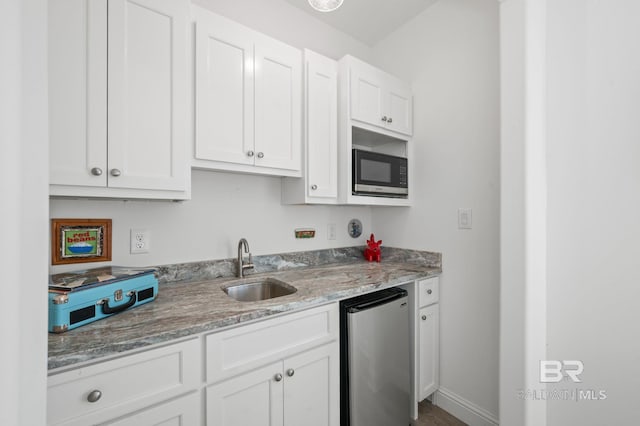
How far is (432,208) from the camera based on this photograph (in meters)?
2.04

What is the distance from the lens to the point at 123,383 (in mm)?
859

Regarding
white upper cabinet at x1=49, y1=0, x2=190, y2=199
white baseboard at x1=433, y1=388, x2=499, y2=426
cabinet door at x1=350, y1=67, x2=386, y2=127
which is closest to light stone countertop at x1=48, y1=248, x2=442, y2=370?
white upper cabinet at x1=49, y1=0, x2=190, y2=199

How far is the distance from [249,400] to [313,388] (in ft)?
1.05

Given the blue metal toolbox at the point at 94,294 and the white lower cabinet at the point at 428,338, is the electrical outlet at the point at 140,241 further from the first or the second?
the white lower cabinet at the point at 428,338

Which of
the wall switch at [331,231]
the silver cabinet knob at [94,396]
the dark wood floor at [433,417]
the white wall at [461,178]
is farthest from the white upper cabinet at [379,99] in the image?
the dark wood floor at [433,417]

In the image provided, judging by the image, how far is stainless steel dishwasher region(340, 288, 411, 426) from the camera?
142cm

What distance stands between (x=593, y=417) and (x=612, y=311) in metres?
0.53

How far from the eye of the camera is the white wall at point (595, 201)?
124 centimetres

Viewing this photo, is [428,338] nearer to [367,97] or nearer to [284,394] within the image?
[284,394]

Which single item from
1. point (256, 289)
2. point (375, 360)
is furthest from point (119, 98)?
point (375, 360)

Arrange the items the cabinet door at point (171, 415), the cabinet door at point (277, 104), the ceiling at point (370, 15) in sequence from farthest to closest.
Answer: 1. the ceiling at point (370, 15)
2. the cabinet door at point (277, 104)
3. the cabinet door at point (171, 415)

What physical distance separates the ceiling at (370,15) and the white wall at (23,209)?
6.90 feet

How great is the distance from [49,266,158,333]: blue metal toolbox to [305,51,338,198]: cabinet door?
1.00 metres

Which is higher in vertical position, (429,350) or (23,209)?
(23,209)
